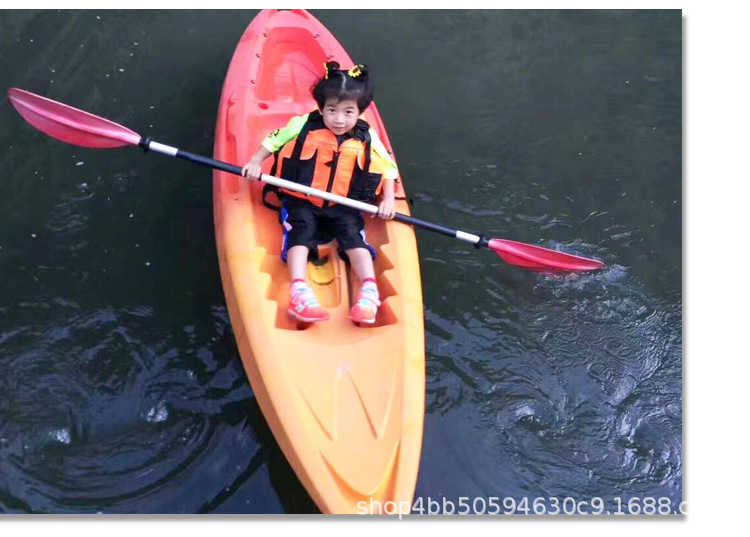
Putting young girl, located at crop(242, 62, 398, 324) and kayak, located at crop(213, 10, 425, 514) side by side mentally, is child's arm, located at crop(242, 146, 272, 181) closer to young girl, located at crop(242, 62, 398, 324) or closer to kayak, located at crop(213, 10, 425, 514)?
young girl, located at crop(242, 62, 398, 324)

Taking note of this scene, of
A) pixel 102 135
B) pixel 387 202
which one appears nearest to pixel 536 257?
pixel 387 202

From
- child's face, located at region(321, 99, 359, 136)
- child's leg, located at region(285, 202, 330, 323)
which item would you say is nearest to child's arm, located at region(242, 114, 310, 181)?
child's face, located at region(321, 99, 359, 136)

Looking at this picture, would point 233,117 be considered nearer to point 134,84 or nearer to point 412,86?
point 134,84

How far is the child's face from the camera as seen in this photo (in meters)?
3.28

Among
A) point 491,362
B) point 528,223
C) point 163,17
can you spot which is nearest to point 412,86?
point 528,223

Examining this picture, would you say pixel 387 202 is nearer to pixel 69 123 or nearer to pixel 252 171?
pixel 252 171

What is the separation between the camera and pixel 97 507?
2.97m

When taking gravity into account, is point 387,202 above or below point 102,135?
below

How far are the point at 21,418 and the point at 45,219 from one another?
121 centimetres

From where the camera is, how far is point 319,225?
3.49 metres

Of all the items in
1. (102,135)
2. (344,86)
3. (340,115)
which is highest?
(344,86)

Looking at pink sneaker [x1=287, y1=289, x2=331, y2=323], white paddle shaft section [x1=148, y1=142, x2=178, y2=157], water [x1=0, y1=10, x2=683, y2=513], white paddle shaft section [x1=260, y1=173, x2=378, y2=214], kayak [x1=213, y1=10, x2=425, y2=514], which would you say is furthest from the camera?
white paddle shaft section [x1=148, y1=142, x2=178, y2=157]

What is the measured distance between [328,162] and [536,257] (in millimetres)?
1151

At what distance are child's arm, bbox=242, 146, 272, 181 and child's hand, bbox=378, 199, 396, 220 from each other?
1.84 feet
